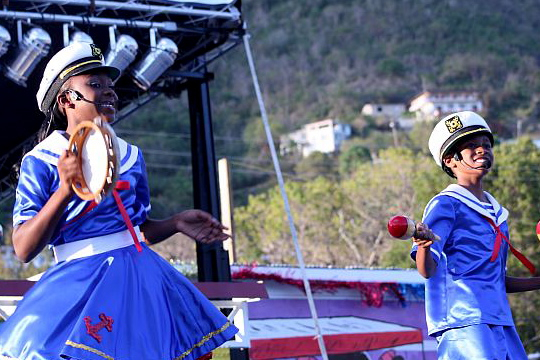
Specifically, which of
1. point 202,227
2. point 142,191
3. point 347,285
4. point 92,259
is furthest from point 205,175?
point 92,259

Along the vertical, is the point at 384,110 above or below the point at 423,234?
above

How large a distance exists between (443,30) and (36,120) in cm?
8425

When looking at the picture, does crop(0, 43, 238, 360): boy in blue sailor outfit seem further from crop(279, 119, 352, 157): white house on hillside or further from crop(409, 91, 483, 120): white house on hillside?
crop(409, 91, 483, 120): white house on hillside

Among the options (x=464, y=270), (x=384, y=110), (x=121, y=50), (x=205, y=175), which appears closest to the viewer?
(x=464, y=270)

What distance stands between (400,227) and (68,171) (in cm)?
132

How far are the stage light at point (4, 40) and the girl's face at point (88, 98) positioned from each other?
14.5ft

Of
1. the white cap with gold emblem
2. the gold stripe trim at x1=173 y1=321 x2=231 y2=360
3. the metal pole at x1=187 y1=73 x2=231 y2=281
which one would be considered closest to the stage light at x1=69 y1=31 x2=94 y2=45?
the metal pole at x1=187 y1=73 x2=231 y2=281

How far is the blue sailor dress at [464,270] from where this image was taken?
4.37 metres

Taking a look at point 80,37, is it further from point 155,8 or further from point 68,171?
point 68,171

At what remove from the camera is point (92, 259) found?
125 inches

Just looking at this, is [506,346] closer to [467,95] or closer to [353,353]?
[353,353]

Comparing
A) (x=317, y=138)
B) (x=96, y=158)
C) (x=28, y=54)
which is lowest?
(x=96, y=158)

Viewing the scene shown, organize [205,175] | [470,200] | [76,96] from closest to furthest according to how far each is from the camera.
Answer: [76,96] → [470,200] → [205,175]

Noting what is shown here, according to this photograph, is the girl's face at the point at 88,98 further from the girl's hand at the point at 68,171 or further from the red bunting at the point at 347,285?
the red bunting at the point at 347,285
